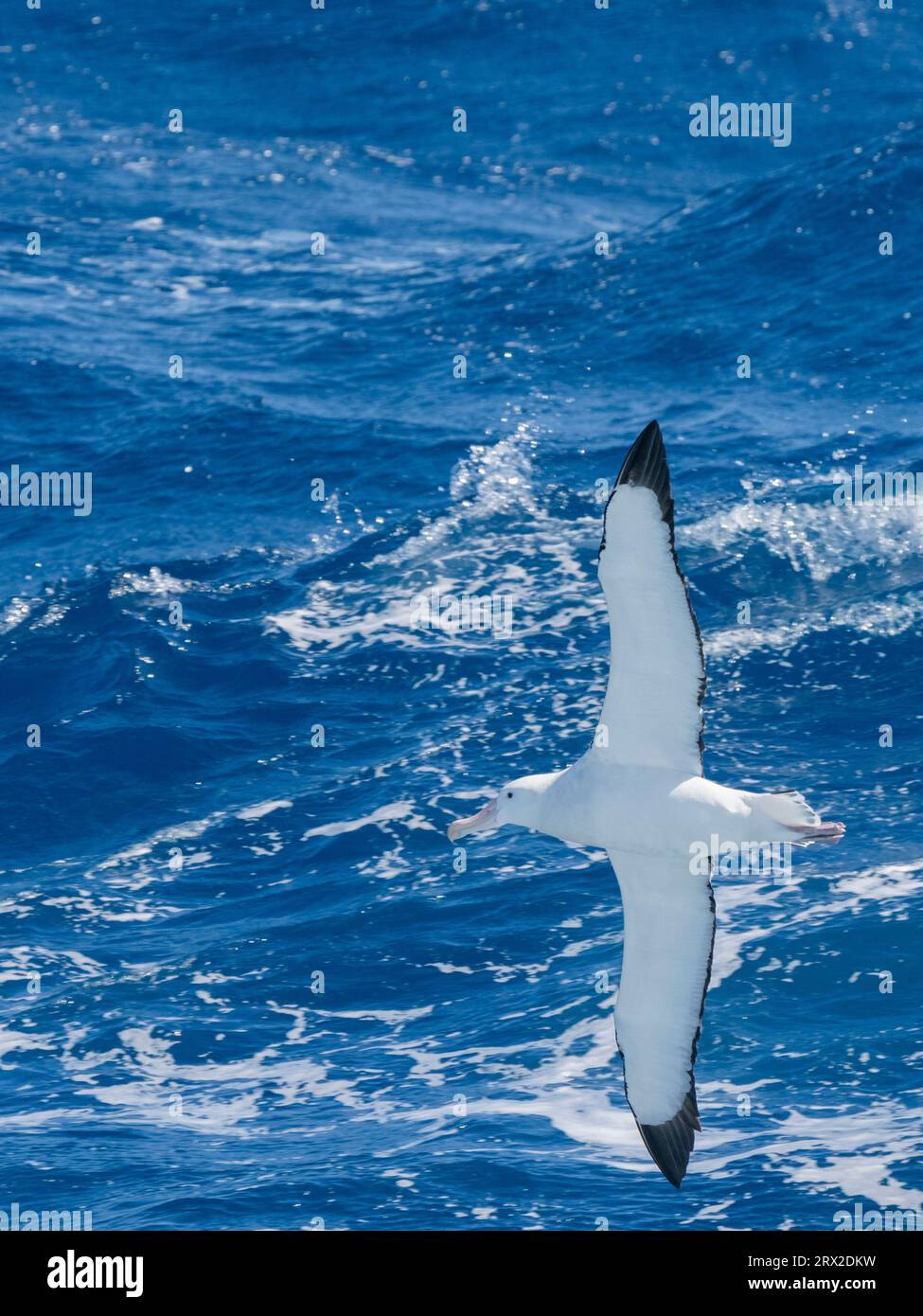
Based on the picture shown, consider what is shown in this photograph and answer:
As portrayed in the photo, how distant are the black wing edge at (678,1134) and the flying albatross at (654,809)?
0.01m

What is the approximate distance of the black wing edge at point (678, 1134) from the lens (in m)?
22.0

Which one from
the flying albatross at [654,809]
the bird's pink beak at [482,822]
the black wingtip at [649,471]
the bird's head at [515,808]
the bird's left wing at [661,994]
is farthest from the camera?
the bird's left wing at [661,994]

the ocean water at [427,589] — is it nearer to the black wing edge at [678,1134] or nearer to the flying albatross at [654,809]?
the black wing edge at [678,1134]

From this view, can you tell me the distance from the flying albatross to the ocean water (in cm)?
390

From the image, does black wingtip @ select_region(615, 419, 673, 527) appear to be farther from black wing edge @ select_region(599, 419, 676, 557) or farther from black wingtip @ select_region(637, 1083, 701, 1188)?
black wingtip @ select_region(637, 1083, 701, 1188)

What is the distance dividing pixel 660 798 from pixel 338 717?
48.3 feet

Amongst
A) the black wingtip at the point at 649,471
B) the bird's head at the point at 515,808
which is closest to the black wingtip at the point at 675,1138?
the bird's head at the point at 515,808

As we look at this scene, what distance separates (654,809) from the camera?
69.5ft

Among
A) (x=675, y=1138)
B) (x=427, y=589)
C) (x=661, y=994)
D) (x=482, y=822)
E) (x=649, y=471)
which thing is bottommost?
(x=675, y=1138)

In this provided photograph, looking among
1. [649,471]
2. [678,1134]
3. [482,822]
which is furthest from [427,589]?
[649,471]

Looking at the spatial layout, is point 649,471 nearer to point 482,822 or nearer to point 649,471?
point 649,471

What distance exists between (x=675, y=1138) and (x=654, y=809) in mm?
3655

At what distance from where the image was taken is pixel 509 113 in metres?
59.3

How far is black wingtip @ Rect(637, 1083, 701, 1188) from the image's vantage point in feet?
72.1
